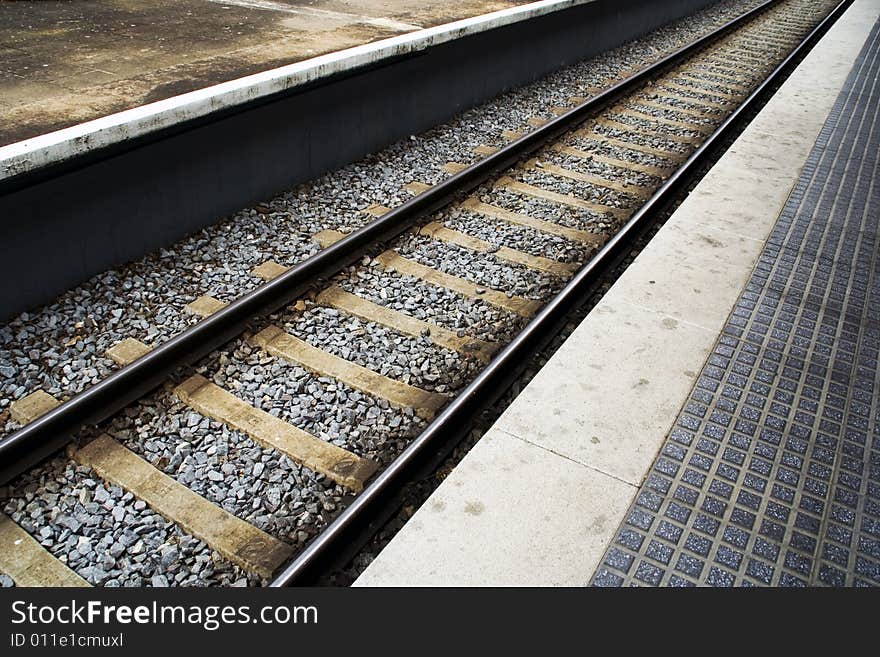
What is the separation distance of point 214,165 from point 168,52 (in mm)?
2001

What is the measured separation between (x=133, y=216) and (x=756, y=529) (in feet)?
16.5

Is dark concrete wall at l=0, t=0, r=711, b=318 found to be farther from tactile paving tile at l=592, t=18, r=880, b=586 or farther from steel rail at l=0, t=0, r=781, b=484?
tactile paving tile at l=592, t=18, r=880, b=586

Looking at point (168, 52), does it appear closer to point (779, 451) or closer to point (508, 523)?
point (508, 523)

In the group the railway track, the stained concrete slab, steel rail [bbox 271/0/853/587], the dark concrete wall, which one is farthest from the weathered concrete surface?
the stained concrete slab

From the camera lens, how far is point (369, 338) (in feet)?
17.5

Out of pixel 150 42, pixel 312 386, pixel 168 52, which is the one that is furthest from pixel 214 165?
pixel 312 386

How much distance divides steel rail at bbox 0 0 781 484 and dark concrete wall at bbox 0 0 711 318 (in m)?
1.29

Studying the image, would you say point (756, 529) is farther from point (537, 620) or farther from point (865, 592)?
point (537, 620)

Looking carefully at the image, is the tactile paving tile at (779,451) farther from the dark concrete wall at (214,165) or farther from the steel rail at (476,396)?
the dark concrete wall at (214,165)

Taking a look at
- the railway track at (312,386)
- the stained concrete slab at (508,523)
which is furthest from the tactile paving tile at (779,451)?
the railway track at (312,386)

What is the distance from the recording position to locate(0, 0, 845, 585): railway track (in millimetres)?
3760

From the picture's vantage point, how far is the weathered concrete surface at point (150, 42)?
20.1 ft

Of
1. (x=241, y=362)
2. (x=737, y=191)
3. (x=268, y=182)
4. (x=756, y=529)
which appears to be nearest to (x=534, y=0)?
(x=737, y=191)

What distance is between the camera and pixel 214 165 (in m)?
6.50
